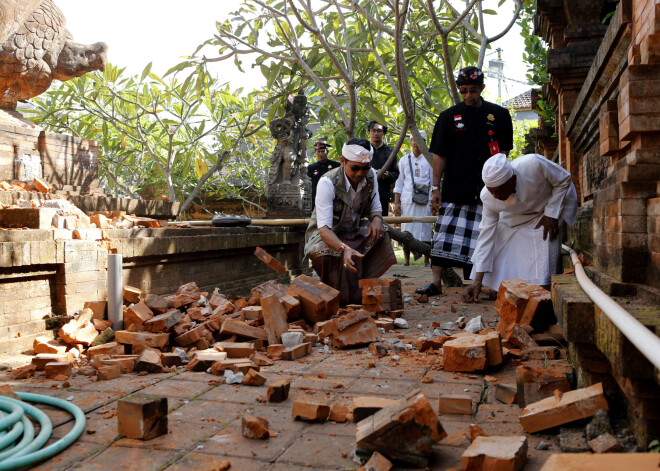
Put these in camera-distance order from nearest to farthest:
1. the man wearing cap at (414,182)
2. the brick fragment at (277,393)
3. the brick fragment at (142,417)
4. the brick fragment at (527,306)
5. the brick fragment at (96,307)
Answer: the brick fragment at (142,417), the brick fragment at (277,393), the brick fragment at (527,306), the brick fragment at (96,307), the man wearing cap at (414,182)

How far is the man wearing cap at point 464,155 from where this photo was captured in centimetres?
520

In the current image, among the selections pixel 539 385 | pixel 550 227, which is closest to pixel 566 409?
pixel 539 385

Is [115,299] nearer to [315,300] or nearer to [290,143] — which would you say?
[315,300]

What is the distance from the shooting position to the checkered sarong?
5.25m

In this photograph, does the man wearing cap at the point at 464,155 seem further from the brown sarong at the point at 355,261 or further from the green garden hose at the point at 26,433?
the green garden hose at the point at 26,433

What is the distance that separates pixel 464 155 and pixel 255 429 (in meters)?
3.83

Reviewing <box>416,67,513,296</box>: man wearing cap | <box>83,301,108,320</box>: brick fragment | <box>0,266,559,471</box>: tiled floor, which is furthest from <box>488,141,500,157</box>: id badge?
<box>83,301,108,320</box>: brick fragment

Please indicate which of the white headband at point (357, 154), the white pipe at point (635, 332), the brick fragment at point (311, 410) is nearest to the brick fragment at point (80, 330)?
the brick fragment at point (311, 410)

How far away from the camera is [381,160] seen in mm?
7996

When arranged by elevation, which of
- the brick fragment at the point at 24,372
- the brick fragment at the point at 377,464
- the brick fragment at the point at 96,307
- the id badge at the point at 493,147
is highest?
the id badge at the point at 493,147

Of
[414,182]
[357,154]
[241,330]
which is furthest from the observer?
[414,182]

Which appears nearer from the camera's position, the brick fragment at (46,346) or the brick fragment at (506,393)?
the brick fragment at (506,393)

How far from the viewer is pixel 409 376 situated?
2.84m

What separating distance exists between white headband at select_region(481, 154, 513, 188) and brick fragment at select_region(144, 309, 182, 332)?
7.75 feet
